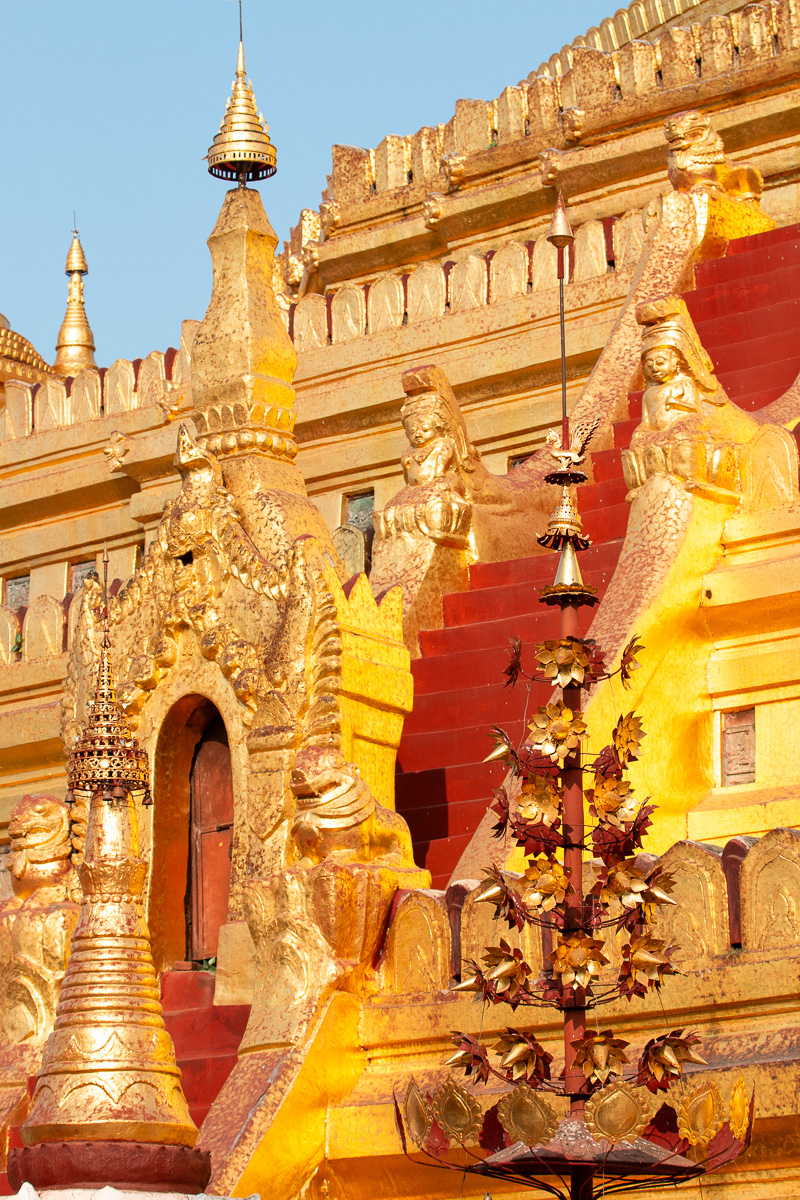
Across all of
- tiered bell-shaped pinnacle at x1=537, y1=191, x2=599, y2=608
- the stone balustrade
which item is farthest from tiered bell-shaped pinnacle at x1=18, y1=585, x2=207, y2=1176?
Answer: the stone balustrade

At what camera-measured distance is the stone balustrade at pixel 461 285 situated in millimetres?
21422

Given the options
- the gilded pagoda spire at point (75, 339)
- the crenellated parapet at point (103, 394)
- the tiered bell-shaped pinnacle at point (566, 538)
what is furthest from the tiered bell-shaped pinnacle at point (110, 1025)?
the gilded pagoda spire at point (75, 339)

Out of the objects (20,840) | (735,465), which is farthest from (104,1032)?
(735,465)

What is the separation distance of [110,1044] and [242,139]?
6246mm

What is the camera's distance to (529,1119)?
8789 millimetres

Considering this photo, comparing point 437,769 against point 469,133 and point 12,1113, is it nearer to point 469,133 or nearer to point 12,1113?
point 12,1113

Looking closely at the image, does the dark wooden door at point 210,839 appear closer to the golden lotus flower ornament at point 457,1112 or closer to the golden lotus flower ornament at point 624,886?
the golden lotus flower ornament at point 457,1112

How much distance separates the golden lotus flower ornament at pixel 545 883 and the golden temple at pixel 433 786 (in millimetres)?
A: 18

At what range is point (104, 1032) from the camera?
10.8 metres

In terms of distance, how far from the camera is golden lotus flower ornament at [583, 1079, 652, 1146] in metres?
8.72

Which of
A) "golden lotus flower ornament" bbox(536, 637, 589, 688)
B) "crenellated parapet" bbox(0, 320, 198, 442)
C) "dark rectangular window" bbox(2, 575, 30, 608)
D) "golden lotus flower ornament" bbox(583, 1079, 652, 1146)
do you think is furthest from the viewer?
"dark rectangular window" bbox(2, 575, 30, 608)

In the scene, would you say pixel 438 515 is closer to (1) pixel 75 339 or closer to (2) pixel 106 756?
(2) pixel 106 756

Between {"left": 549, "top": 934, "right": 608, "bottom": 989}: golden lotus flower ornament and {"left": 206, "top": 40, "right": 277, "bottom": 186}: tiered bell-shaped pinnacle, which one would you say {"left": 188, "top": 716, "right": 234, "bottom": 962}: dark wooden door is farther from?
{"left": 549, "top": 934, "right": 608, "bottom": 989}: golden lotus flower ornament

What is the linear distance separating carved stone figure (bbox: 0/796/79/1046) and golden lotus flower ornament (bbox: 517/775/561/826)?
512cm
